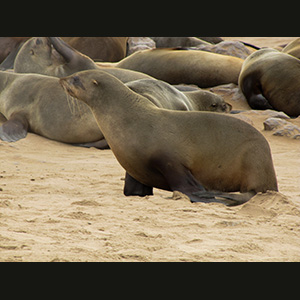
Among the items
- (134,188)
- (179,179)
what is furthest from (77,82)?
(179,179)

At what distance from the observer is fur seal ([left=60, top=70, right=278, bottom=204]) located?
425 cm

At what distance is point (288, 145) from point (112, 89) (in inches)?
125

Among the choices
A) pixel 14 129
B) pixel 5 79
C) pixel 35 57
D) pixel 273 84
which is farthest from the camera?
pixel 273 84

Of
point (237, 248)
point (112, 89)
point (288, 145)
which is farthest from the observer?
point (288, 145)

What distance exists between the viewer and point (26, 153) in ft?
20.1

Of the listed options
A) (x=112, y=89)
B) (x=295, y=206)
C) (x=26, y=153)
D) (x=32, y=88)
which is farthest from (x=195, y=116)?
(x=32, y=88)

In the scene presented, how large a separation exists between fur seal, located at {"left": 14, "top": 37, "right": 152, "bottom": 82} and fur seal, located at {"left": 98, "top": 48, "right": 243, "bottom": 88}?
141cm

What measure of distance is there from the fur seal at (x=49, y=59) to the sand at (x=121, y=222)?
323cm

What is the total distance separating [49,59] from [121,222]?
226 inches

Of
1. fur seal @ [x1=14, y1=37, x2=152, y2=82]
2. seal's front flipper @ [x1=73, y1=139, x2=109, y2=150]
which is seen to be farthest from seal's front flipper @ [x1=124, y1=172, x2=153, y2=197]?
fur seal @ [x1=14, y1=37, x2=152, y2=82]

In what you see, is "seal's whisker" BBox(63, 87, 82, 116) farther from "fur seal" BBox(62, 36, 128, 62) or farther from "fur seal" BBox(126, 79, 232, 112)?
"fur seal" BBox(62, 36, 128, 62)

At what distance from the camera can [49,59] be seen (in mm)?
8727

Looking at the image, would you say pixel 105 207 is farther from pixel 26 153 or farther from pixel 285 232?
pixel 26 153

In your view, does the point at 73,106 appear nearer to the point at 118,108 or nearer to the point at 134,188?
the point at 118,108
